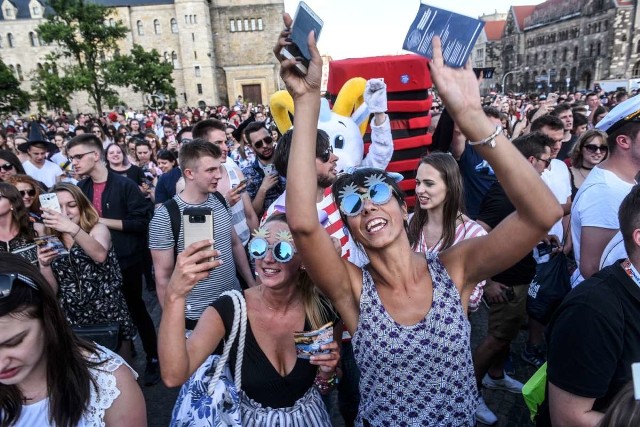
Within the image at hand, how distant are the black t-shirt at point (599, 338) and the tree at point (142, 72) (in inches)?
1270

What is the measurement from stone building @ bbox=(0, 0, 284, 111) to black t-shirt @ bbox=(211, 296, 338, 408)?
5324 centimetres

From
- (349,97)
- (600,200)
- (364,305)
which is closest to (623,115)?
(600,200)

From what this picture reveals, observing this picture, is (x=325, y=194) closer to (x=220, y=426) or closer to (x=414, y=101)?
(x=220, y=426)

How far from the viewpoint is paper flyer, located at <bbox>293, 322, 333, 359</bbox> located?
1.70 meters

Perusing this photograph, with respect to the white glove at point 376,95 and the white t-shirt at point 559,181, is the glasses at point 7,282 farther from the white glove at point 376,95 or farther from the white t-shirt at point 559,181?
the white t-shirt at point 559,181

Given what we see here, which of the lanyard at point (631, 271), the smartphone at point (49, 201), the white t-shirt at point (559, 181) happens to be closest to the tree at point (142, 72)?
the smartphone at point (49, 201)

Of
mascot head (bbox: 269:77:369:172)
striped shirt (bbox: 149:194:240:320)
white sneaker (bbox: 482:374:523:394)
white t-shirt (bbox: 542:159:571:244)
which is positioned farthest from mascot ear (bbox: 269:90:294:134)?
white sneaker (bbox: 482:374:523:394)

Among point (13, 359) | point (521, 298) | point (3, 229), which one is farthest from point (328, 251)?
point (3, 229)

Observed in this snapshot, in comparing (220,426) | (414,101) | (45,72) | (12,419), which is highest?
(45,72)

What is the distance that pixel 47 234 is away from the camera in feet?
9.98

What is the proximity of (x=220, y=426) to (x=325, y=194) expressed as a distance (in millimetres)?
1648

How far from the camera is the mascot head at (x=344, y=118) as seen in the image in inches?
150

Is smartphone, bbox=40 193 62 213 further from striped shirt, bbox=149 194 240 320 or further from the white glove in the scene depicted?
the white glove

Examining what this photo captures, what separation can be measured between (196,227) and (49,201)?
189cm
